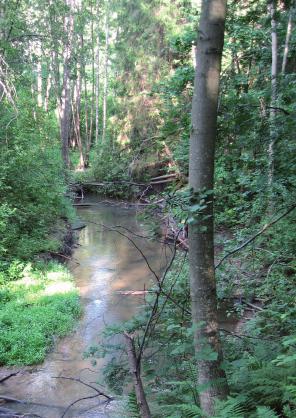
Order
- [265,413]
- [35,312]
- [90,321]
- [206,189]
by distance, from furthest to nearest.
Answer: [90,321] → [35,312] → [206,189] → [265,413]

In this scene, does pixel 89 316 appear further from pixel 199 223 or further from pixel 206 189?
pixel 206 189

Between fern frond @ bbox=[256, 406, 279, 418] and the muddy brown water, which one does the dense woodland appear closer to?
fern frond @ bbox=[256, 406, 279, 418]

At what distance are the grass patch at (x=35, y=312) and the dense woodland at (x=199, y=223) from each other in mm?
31

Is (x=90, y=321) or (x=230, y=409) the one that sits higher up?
(x=230, y=409)

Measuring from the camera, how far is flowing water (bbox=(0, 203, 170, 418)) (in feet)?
18.3

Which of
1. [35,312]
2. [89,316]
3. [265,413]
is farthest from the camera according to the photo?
[89,316]

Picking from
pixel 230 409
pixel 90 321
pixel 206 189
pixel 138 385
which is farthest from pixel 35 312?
pixel 206 189

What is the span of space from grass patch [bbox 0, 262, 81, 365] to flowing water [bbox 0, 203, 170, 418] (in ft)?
0.81

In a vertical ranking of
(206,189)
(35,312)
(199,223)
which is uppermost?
(206,189)

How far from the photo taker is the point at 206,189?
2.72 m

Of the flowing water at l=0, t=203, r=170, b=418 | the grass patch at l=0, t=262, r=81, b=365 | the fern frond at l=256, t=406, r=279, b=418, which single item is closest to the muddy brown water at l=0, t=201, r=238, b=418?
the flowing water at l=0, t=203, r=170, b=418

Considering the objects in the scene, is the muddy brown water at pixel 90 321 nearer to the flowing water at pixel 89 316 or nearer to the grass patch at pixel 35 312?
the flowing water at pixel 89 316

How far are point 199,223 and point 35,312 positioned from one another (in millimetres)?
6092

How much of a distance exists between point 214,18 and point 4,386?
573 centimetres
